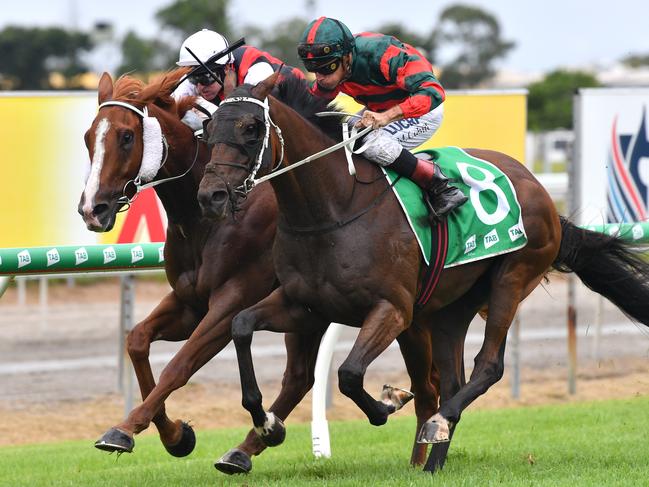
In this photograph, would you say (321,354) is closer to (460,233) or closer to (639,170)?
(460,233)

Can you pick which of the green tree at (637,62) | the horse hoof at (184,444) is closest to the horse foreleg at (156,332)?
the horse hoof at (184,444)

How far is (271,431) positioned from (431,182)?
1324 mm

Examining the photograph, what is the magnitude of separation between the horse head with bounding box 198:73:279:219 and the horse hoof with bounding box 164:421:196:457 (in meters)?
1.56

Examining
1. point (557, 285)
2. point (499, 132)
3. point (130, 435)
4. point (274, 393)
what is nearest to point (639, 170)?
point (499, 132)

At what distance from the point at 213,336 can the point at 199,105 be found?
113 centimetres

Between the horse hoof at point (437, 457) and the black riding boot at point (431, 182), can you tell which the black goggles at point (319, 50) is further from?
the horse hoof at point (437, 457)

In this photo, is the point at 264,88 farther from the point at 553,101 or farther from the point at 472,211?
the point at 553,101

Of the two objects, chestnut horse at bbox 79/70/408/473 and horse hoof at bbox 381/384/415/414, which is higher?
chestnut horse at bbox 79/70/408/473

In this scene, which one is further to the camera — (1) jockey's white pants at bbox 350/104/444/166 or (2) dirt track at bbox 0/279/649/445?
(2) dirt track at bbox 0/279/649/445

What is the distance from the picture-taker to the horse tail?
6.36 m

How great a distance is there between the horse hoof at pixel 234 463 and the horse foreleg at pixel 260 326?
34cm

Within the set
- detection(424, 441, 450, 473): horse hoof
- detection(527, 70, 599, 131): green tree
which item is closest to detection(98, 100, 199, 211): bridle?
detection(424, 441, 450, 473): horse hoof

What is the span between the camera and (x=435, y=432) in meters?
5.32

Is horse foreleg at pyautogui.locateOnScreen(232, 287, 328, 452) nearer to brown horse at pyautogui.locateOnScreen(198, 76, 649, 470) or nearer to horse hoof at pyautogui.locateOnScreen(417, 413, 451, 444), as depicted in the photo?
brown horse at pyautogui.locateOnScreen(198, 76, 649, 470)
